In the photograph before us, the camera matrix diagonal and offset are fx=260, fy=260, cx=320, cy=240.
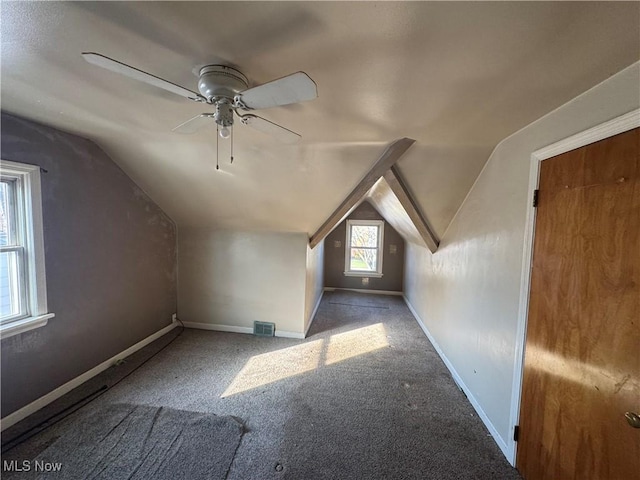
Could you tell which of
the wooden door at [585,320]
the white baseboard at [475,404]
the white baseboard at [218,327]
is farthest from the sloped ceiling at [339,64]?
the white baseboard at [218,327]

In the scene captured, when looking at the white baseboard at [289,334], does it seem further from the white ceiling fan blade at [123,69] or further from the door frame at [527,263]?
the white ceiling fan blade at [123,69]

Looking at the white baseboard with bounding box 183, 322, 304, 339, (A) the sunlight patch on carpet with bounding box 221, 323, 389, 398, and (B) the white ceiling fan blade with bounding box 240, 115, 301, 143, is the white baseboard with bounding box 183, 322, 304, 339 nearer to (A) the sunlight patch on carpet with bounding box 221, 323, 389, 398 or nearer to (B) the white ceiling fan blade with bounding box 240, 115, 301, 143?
(A) the sunlight patch on carpet with bounding box 221, 323, 389, 398

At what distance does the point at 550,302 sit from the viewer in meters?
1.49

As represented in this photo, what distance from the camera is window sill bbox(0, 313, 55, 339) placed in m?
1.92

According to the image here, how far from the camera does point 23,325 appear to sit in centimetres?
201

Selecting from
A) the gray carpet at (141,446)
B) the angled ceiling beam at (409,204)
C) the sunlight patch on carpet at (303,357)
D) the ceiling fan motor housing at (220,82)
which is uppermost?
the ceiling fan motor housing at (220,82)

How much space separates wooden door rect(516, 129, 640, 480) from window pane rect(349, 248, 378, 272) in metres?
4.75

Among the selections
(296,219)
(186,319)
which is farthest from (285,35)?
(186,319)

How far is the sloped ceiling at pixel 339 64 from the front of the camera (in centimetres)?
92

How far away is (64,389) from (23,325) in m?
0.76

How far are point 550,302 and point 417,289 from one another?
332cm

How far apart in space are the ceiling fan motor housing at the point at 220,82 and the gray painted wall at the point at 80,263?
73.3 inches

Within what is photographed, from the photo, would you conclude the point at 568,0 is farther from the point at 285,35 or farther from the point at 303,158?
the point at 303,158

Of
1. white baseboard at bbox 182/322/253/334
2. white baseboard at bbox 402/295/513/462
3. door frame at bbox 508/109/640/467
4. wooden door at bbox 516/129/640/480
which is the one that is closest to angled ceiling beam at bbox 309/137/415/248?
door frame at bbox 508/109/640/467
